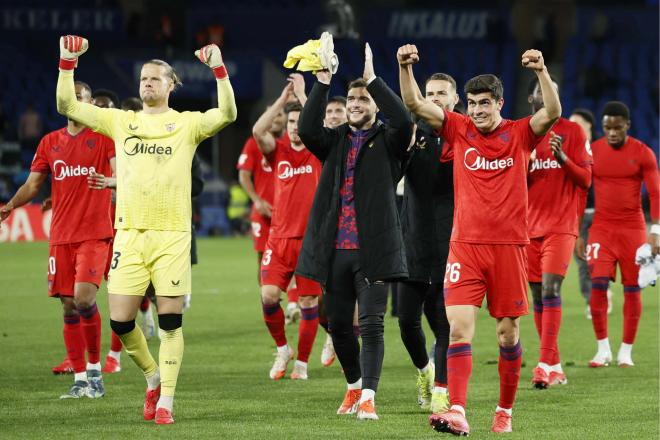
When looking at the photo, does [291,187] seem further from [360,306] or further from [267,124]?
[360,306]

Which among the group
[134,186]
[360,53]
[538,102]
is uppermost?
[360,53]

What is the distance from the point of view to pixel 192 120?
7.95 metres

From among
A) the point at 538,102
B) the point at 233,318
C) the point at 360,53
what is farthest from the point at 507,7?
the point at 538,102

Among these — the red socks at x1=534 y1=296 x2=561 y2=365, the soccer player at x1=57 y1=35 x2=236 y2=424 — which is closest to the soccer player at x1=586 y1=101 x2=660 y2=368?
the red socks at x1=534 y1=296 x2=561 y2=365

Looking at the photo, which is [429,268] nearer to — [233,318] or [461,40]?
[233,318]

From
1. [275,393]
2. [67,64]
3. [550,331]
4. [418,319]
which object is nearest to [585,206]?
[550,331]

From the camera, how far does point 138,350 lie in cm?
813

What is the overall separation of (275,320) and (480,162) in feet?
11.3

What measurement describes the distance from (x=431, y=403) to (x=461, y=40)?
29.9m

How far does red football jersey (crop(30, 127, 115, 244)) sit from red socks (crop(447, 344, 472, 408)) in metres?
3.26

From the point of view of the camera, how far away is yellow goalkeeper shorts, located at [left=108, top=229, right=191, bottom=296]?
7.85m

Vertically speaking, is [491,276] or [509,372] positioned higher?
[491,276]

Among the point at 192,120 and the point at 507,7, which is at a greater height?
the point at 507,7

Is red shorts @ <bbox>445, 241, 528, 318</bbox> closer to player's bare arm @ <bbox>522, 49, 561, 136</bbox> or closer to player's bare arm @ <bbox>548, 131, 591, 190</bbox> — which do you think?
player's bare arm @ <bbox>522, 49, 561, 136</bbox>
